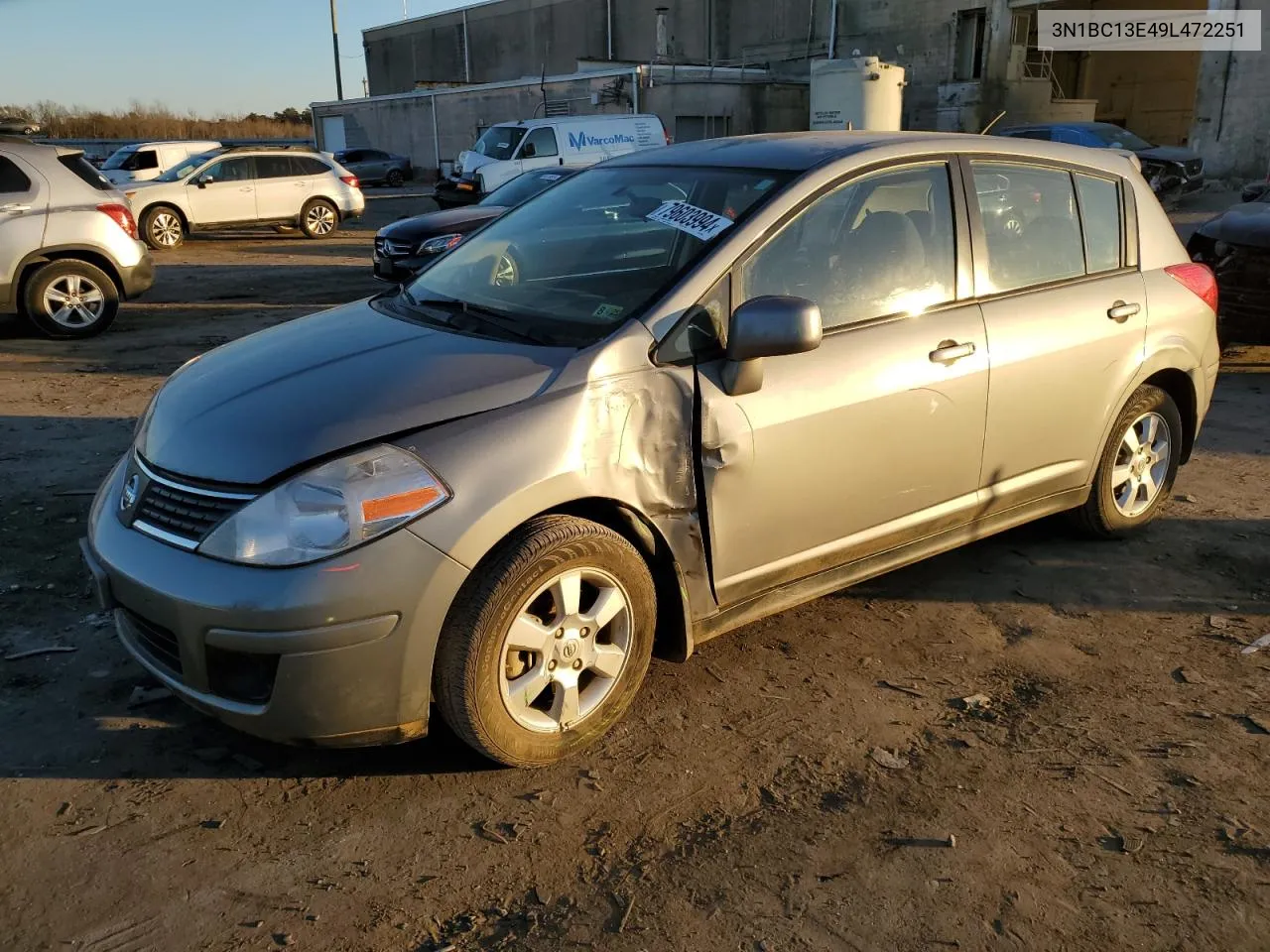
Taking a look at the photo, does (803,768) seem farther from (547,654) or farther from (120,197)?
(120,197)

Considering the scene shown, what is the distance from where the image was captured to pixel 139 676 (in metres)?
3.52

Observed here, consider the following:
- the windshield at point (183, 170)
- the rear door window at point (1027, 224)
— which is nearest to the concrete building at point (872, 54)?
the windshield at point (183, 170)

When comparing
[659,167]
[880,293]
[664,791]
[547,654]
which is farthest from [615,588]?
[659,167]

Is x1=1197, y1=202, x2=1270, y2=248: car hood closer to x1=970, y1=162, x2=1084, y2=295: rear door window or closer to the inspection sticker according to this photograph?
x1=970, y1=162, x2=1084, y2=295: rear door window

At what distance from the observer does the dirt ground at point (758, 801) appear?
2.43m

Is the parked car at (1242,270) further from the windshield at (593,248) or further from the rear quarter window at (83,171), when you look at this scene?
the rear quarter window at (83,171)

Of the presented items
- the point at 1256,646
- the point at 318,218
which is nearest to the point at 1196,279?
the point at 1256,646

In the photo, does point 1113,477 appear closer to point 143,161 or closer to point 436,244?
point 436,244

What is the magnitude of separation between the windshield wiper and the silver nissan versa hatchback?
0.01 meters

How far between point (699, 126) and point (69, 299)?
2387 cm

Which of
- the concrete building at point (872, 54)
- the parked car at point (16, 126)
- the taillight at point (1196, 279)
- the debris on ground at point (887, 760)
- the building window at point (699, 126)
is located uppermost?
the concrete building at point (872, 54)

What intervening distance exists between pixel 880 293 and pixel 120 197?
8.79 metres

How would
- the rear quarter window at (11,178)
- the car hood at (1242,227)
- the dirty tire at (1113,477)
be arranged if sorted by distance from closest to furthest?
the dirty tire at (1113,477) → the car hood at (1242,227) → the rear quarter window at (11,178)

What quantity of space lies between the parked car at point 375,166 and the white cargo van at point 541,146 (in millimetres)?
17278
